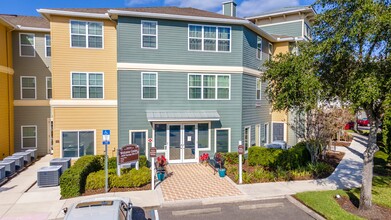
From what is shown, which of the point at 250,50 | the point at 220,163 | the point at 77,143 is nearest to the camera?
the point at 220,163

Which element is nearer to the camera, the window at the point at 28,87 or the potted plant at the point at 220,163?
the potted plant at the point at 220,163

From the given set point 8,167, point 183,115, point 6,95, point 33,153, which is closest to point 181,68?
point 183,115

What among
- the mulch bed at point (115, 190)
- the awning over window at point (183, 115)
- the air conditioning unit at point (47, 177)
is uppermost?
the awning over window at point (183, 115)

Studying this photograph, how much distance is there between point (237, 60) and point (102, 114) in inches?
364

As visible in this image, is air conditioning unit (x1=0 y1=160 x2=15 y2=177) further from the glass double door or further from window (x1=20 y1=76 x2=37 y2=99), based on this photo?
Result: the glass double door

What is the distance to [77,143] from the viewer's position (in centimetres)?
1445

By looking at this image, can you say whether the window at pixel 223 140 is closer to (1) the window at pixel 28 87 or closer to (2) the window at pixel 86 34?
(2) the window at pixel 86 34

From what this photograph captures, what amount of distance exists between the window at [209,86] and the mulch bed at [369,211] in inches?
347

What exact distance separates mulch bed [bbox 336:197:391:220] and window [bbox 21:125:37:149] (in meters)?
19.5

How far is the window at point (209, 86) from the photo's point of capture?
1536 cm

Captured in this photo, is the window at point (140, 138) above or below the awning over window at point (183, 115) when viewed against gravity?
below

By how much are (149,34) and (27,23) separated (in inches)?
427

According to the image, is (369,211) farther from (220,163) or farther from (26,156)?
(26,156)

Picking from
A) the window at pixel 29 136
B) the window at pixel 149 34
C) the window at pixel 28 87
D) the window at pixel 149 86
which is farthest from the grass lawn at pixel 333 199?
the window at pixel 28 87
